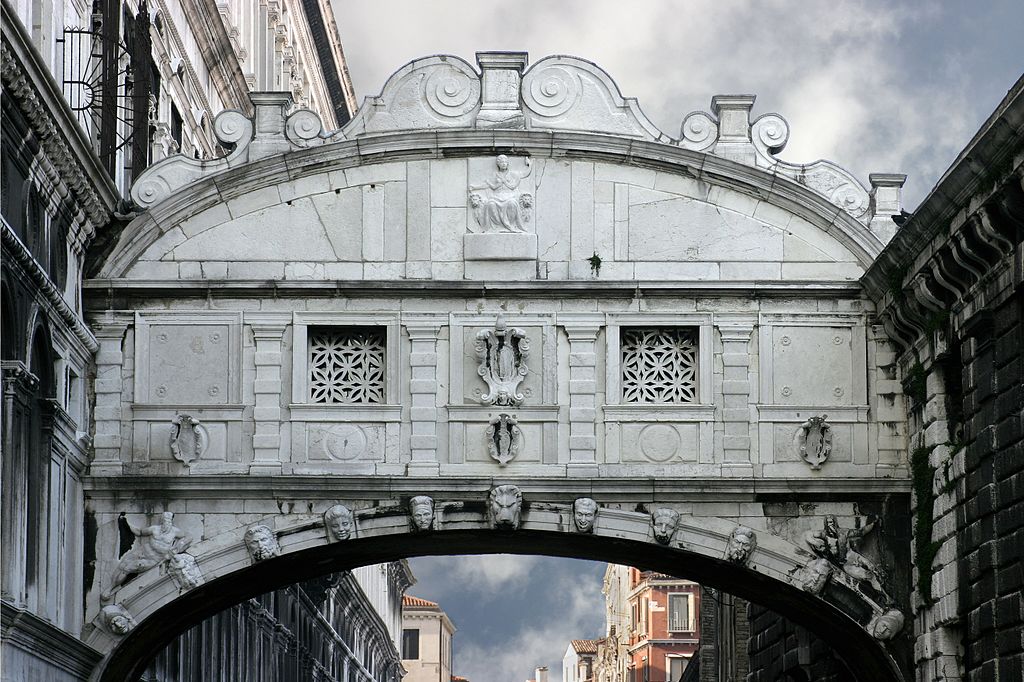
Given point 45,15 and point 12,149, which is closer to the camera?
point 12,149

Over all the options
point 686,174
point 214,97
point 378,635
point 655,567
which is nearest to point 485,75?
point 686,174

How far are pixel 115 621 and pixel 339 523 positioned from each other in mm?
2603

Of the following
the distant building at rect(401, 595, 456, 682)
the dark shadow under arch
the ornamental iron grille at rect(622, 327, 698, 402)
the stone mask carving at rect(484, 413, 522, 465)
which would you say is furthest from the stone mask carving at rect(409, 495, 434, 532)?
the distant building at rect(401, 595, 456, 682)

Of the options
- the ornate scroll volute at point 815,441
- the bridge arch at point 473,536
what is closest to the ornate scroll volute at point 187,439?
the bridge arch at point 473,536

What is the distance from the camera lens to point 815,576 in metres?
23.8

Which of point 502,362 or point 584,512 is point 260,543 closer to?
point 502,362

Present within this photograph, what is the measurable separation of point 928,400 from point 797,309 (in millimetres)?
1897

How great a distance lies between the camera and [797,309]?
24.4 meters

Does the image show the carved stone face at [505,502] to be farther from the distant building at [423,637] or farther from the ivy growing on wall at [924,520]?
the distant building at [423,637]

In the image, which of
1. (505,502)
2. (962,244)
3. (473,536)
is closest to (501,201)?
(505,502)

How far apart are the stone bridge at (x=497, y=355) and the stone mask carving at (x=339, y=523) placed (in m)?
0.02

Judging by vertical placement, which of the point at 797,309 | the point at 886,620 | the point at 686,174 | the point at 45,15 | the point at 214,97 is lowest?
the point at 886,620

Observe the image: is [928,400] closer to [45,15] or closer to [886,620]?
[886,620]

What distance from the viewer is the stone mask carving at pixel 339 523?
23.8 m
